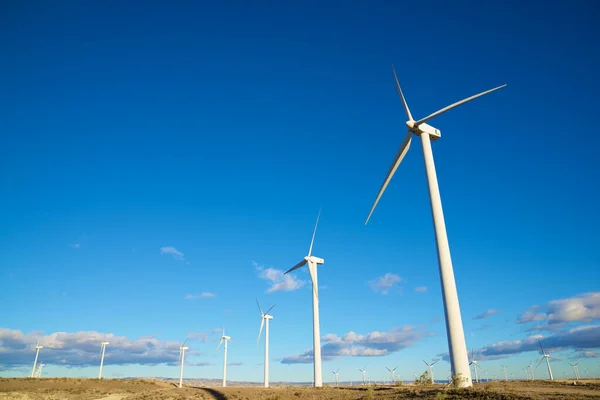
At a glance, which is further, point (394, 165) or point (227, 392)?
point (227, 392)

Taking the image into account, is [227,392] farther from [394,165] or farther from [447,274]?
[447,274]

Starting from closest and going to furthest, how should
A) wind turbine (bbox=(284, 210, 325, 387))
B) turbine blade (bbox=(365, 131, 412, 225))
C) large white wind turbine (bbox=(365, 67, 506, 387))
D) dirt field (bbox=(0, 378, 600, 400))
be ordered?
large white wind turbine (bbox=(365, 67, 506, 387))
dirt field (bbox=(0, 378, 600, 400))
turbine blade (bbox=(365, 131, 412, 225))
wind turbine (bbox=(284, 210, 325, 387))

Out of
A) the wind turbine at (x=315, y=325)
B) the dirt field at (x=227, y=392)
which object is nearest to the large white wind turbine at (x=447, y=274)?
the dirt field at (x=227, y=392)

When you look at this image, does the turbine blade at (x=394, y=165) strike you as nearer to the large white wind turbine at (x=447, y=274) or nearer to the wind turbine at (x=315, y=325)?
the large white wind turbine at (x=447, y=274)

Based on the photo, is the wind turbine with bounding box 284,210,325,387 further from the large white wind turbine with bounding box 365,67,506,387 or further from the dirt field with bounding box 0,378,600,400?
the large white wind turbine with bounding box 365,67,506,387

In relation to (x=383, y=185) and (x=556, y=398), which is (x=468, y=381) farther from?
(x=383, y=185)

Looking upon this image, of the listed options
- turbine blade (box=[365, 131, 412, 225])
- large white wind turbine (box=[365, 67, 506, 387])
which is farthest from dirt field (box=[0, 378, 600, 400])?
turbine blade (box=[365, 131, 412, 225])

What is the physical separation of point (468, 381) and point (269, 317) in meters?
97.9

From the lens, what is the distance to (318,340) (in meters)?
71.1

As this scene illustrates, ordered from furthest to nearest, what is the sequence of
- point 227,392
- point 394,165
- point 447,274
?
point 227,392, point 394,165, point 447,274

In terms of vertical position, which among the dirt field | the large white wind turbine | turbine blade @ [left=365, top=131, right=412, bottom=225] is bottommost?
the dirt field

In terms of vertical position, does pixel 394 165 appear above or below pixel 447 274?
above

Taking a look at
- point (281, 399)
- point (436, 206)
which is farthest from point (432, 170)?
point (281, 399)

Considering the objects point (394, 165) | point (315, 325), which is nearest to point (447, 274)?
point (394, 165)
